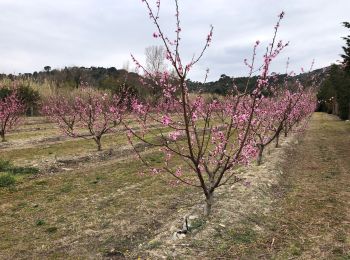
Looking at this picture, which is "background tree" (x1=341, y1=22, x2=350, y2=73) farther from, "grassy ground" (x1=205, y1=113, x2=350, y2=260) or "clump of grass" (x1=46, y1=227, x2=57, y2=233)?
"clump of grass" (x1=46, y1=227, x2=57, y2=233)

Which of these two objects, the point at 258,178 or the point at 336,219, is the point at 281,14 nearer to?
the point at 336,219

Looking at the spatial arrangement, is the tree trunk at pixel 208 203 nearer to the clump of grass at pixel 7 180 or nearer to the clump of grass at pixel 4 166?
the clump of grass at pixel 7 180

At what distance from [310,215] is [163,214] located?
12.5 feet

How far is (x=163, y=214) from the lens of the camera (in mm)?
9773

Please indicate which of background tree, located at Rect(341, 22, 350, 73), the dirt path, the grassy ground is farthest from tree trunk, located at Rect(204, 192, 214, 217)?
background tree, located at Rect(341, 22, 350, 73)

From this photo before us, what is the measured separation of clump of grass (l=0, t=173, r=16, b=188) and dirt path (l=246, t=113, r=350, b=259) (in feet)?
29.4

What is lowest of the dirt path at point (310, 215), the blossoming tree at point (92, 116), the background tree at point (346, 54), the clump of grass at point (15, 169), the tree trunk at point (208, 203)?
the clump of grass at point (15, 169)

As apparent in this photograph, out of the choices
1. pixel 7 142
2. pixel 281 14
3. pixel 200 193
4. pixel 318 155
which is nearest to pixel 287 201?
pixel 200 193

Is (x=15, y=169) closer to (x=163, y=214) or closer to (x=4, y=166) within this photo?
(x=4, y=166)

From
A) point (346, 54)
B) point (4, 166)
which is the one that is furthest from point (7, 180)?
point (346, 54)

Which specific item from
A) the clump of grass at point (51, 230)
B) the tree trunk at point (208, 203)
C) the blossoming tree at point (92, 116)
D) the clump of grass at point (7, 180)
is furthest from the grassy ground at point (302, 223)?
the clump of grass at point (7, 180)

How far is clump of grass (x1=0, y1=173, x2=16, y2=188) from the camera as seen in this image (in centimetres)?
1293

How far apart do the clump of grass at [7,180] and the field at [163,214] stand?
0.26m

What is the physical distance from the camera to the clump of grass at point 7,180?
1293cm
